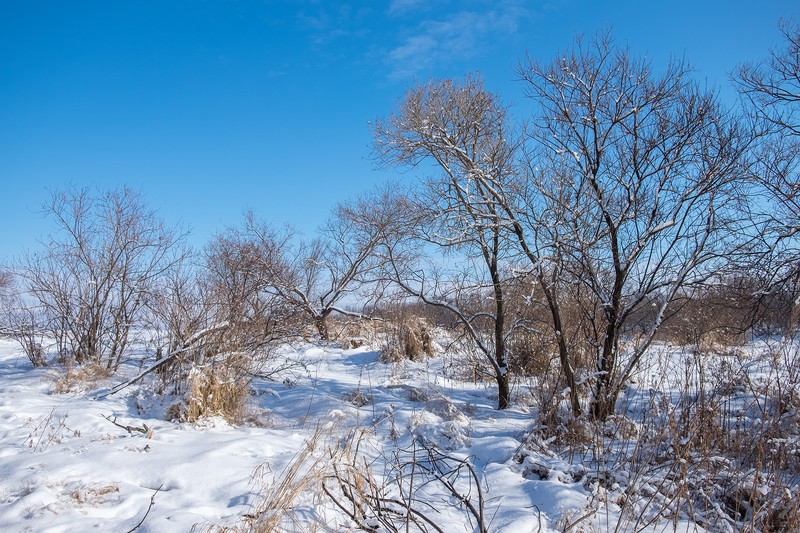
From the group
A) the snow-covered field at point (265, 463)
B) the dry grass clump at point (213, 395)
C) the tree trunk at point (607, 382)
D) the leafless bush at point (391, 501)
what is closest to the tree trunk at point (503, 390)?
the snow-covered field at point (265, 463)

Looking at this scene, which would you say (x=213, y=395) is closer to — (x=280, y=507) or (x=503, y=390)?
(x=280, y=507)

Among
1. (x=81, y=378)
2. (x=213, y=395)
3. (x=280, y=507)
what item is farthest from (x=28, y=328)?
(x=280, y=507)

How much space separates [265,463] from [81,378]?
4.83m

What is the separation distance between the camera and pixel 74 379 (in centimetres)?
689

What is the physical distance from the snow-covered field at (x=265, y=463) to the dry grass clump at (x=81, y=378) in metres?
0.15

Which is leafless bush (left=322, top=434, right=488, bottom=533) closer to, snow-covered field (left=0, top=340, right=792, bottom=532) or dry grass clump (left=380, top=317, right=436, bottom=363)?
snow-covered field (left=0, top=340, right=792, bottom=532)

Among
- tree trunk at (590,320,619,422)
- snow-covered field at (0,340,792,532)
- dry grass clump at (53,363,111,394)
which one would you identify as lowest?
snow-covered field at (0,340,792,532)

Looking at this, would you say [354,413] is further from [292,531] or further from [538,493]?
[292,531]

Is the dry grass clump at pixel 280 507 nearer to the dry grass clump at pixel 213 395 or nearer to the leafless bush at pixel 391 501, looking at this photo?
the leafless bush at pixel 391 501

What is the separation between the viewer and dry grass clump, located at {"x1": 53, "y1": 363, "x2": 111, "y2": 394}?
6.50m

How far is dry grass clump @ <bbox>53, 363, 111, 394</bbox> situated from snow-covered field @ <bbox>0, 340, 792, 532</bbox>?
0.15m

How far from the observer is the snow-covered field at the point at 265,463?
113 inches

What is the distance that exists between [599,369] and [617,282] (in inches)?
40.9

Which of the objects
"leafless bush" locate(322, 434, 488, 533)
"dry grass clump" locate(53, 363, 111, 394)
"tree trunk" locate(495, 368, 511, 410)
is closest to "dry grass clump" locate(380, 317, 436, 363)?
"tree trunk" locate(495, 368, 511, 410)
